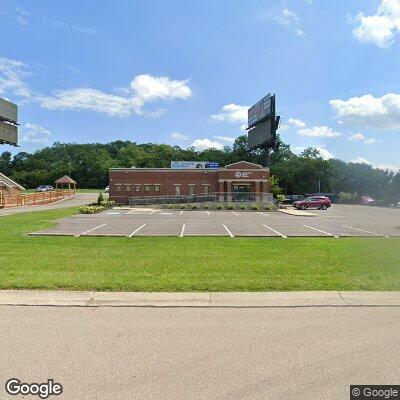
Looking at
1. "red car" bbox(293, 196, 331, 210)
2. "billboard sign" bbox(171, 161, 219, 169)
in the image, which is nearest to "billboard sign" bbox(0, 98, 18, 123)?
"billboard sign" bbox(171, 161, 219, 169)

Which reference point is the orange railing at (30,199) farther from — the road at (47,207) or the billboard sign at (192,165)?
the billboard sign at (192,165)

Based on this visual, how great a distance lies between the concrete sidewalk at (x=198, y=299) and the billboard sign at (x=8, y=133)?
52.7 m

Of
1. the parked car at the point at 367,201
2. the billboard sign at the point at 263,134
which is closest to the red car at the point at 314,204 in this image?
the billboard sign at the point at 263,134

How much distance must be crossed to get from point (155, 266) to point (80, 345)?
423 cm

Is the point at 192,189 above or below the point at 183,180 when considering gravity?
below

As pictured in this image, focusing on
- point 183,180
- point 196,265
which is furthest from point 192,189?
point 196,265

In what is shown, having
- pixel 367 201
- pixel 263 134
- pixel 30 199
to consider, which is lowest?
pixel 367 201

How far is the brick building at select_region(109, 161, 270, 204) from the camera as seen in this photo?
54625 millimetres

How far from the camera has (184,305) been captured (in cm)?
611

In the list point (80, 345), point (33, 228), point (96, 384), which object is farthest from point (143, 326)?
point (33, 228)

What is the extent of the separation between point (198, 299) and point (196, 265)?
247cm

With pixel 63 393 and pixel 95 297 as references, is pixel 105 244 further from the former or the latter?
pixel 63 393

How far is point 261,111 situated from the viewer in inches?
2323

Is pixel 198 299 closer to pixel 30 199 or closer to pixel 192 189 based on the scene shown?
pixel 30 199
